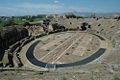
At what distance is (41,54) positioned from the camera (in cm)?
4928

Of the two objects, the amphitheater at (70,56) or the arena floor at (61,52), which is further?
the arena floor at (61,52)

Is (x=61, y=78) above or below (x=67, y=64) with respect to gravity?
above

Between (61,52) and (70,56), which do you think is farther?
(61,52)

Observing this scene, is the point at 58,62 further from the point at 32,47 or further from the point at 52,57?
the point at 32,47

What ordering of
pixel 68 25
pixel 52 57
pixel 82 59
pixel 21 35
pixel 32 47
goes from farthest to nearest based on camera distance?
pixel 68 25
pixel 21 35
pixel 32 47
pixel 52 57
pixel 82 59

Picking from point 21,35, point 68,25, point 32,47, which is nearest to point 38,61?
point 32,47

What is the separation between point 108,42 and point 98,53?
12.7 m

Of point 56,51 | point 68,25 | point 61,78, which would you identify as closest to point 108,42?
point 56,51

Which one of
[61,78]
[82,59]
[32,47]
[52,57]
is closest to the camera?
[61,78]

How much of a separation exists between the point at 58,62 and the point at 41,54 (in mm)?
8195

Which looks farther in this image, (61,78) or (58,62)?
(58,62)

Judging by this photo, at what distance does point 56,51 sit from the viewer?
51.3m

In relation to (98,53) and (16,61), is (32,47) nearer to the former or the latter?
(16,61)

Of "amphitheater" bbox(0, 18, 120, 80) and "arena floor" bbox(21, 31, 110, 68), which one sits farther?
"arena floor" bbox(21, 31, 110, 68)
